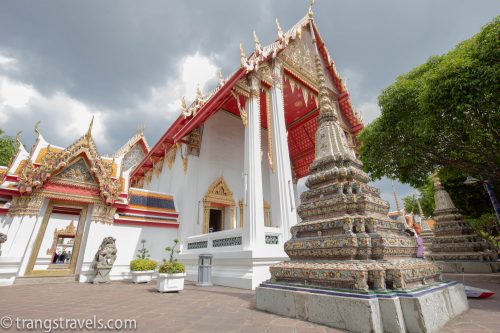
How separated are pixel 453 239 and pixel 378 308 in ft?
29.6

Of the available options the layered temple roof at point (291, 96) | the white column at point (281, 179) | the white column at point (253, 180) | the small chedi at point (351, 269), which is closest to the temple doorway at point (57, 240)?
the layered temple roof at point (291, 96)

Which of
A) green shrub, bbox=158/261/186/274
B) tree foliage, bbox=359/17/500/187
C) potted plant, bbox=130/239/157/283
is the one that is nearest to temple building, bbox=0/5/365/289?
potted plant, bbox=130/239/157/283

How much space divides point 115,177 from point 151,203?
1622 millimetres

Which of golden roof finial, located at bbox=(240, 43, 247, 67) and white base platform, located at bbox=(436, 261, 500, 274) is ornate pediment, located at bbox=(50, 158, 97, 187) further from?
white base platform, located at bbox=(436, 261, 500, 274)

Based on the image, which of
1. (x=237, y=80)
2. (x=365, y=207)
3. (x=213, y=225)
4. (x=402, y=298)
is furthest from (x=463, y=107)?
(x=213, y=225)

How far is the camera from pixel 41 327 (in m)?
2.64

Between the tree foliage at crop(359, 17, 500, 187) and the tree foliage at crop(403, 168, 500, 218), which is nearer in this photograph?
the tree foliage at crop(359, 17, 500, 187)

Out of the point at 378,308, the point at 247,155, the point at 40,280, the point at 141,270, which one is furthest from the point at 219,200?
the point at 378,308

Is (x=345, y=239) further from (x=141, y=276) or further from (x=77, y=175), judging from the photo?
(x=77, y=175)

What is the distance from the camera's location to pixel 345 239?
2715mm

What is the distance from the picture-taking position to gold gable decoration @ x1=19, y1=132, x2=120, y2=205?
6.94m

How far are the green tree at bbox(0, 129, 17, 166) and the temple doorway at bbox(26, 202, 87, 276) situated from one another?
5.03 m

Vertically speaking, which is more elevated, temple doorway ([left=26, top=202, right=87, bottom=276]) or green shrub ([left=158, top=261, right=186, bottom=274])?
temple doorway ([left=26, top=202, right=87, bottom=276])

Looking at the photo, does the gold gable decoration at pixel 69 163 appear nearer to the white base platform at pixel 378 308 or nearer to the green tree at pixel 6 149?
the white base platform at pixel 378 308
